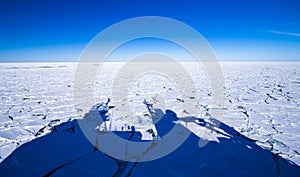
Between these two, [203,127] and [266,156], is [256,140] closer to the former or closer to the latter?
[266,156]

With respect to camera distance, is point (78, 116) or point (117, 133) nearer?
point (117, 133)

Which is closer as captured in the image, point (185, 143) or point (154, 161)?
point (154, 161)

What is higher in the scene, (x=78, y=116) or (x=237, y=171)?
(x=78, y=116)

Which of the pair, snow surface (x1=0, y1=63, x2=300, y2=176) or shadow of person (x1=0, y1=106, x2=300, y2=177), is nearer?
shadow of person (x1=0, y1=106, x2=300, y2=177)

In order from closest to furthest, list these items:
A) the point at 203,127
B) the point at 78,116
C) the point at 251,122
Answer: the point at 203,127, the point at 251,122, the point at 78,116

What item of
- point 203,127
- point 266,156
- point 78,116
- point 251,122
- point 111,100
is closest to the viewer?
point 266,156

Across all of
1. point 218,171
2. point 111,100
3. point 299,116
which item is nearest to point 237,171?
point 218,171

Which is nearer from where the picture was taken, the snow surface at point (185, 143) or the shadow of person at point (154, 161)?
the shadow of person at point (154, 161)
